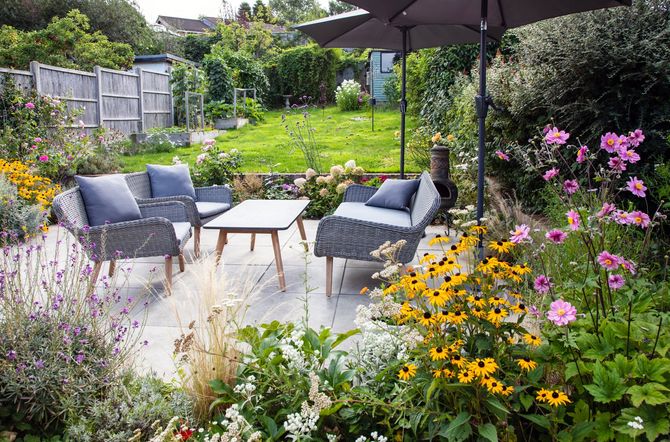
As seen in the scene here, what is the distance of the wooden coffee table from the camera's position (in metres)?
4.05

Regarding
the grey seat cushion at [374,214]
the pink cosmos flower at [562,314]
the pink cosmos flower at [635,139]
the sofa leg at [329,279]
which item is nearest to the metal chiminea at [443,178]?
the grey seat cushion at [374,214]

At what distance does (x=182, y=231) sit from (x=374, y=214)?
1.67m

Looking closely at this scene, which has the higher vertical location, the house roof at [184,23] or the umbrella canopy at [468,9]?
the house roof at [184,23]

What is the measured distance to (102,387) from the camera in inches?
83.2

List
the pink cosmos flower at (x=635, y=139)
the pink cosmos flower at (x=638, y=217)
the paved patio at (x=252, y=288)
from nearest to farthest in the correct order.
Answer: the pink cosmos flower at (x=638, y=217)
the pink cosmos flower at (x=635, y=139)
the paved patio at (x=252, y=288)

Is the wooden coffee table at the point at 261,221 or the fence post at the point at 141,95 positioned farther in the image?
the fence post at the point at 141,95

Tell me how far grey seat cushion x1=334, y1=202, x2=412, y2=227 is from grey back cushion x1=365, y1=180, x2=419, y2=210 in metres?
0.07

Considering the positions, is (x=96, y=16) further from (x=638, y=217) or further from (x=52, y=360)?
(x=638, y=217)

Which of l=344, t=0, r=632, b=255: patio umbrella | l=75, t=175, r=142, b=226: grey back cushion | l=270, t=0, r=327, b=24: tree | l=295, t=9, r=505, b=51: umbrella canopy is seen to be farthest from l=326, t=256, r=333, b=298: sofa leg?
l=270, t=0, r=327, b=24: tree

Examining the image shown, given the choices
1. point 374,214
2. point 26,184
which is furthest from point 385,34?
point 26,184

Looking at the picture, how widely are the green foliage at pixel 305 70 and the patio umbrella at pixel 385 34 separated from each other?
42.0 ft

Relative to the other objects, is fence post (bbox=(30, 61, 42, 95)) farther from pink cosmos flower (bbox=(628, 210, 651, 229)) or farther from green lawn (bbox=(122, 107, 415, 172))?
pink cosmos flower (bbox=(628, 210, 651, 229))

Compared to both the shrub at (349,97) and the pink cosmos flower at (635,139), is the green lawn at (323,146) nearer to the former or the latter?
the shrub at (349,97)

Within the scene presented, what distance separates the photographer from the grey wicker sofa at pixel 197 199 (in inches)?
195
